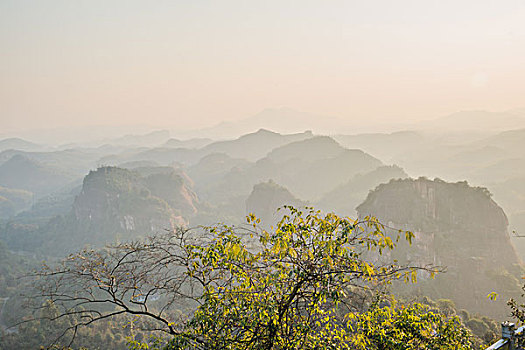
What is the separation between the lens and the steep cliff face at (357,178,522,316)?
110ft

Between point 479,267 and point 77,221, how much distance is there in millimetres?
77415

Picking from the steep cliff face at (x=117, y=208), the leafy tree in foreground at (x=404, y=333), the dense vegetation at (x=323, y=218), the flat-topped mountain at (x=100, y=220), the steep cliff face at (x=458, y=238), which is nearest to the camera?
the leafy tree in foreground at (x=404, y=333)

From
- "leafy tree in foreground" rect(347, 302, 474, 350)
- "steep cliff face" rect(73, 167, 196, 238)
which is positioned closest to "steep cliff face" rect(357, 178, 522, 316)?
"leafy tree in foreground" rect(347, 302, 474, 350)

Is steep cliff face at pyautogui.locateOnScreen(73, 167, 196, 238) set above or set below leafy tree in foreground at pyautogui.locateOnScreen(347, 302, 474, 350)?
below

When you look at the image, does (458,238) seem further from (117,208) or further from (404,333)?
(117,208)

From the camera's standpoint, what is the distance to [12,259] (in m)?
58.1

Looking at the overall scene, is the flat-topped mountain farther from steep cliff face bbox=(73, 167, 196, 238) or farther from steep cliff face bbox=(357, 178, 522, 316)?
steep cliff face bbox=(357, 178, 522, 316)

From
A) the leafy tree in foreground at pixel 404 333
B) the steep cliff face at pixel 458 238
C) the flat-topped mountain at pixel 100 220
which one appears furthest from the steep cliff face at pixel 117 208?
the leafy tree in foreground at pixel 404 333

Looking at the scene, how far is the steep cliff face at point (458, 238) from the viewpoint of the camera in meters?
33.7

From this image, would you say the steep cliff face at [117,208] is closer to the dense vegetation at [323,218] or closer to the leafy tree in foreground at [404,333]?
the dense vegetation at [323,218]

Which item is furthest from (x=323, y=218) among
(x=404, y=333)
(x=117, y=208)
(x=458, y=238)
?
(x=117, y=208)

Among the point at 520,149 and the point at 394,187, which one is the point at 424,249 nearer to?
the point at 394,187

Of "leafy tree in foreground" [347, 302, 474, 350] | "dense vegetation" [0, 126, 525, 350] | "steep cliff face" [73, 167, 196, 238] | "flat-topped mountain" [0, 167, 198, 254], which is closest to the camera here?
"leafy tree in foreground" [347, 302, 474, 350]

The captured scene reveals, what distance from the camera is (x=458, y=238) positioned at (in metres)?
38.6
